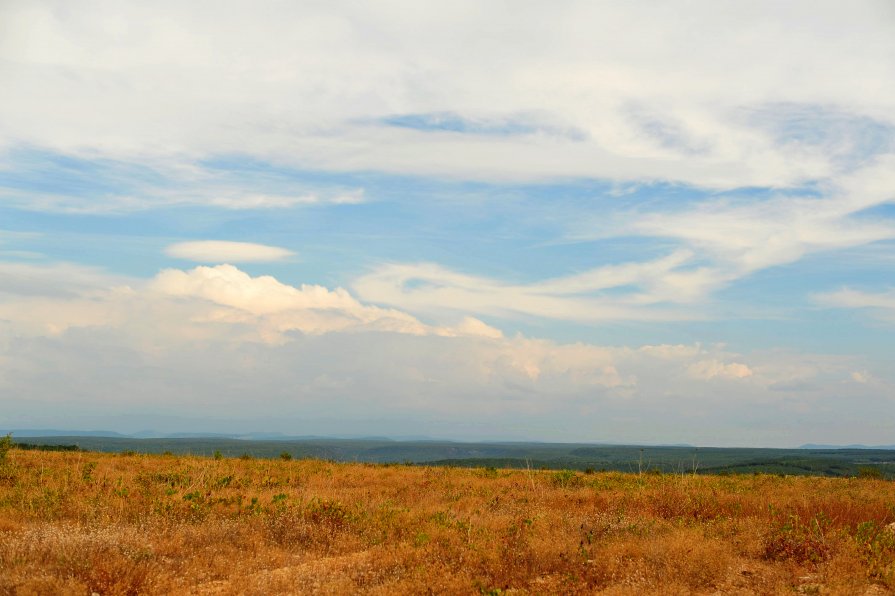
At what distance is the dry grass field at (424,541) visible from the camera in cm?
1003

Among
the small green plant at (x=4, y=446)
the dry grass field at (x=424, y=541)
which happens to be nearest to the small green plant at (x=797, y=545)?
the dry grass field at (x=424, y=541)

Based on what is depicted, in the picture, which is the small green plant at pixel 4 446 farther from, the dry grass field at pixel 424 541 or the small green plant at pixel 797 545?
the small green plant at pixel 797 545

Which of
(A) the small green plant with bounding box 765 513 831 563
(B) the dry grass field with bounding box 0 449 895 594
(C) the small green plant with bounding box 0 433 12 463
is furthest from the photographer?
(C) the small green plant with bounding box 0 433 12 463

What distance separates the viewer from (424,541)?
12.4 metres

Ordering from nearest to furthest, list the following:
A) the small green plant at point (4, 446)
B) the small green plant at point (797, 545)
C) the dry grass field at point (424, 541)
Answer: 1. the dry grass field at point (424, 541)
2. the small green plant at point (797, 545)
3. the small green plant at point (4, 446)

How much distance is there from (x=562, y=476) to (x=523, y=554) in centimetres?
1412

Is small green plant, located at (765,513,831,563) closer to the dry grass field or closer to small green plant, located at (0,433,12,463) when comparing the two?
the dry grass field

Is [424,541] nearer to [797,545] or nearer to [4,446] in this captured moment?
[797,545]

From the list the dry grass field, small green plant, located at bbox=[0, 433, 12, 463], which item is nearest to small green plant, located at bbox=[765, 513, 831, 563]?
the dry grass field

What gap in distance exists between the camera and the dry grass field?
10031mm

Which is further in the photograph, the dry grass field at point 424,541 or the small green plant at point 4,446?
the small green plant at point 4,446

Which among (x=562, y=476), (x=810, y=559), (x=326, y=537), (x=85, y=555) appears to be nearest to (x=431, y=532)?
(x=326, y=537)

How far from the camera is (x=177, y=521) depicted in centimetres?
1378

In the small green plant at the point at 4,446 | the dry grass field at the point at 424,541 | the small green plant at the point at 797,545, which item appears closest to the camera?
the dry grass field at the point at 424,541
